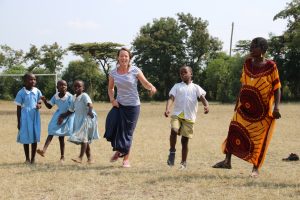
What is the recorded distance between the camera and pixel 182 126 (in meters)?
7.39

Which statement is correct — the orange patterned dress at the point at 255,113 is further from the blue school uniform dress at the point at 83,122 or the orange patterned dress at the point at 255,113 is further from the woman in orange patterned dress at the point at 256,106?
the blue school uniform dress at the point at 83,122

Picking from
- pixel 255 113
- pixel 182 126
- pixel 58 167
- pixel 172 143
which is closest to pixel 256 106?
pixel 255 113

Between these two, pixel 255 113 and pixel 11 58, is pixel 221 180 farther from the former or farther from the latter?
pixel 11 58

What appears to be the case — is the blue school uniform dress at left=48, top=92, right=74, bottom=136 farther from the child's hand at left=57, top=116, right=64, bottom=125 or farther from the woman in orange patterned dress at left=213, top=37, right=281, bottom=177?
the woman in orange patterned dress at left=213, top=37, right=281, bottom=177

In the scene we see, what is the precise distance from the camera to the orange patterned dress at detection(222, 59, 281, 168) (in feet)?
→ 20.9

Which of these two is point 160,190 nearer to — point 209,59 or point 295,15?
point 295,15

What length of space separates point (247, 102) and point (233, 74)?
40570 millimetres

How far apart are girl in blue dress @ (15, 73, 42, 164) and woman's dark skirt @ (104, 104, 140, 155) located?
1412mm

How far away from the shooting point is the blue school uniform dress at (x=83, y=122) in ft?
26.6

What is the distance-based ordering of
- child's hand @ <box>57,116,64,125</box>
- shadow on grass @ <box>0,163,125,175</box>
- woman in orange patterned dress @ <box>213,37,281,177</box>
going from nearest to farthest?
woman in orange patterned dress @ <box>213,37,281,177</box> → shadow on grass @ <box>0,163,125,175</box> → child's hand @ <box>57,116,64,125</box>

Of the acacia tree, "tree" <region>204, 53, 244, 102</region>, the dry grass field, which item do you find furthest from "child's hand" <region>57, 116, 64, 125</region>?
the acacia tree

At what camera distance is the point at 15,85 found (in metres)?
46.1

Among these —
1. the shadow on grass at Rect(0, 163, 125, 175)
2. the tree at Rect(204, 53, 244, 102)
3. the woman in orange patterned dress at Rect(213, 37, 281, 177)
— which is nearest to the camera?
the woman in orange patterned dress at Rect(213, 37, 281, 177)

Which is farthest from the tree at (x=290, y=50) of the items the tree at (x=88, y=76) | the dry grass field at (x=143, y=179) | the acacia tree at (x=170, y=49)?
the dry grass field at (x=143, y=179)
